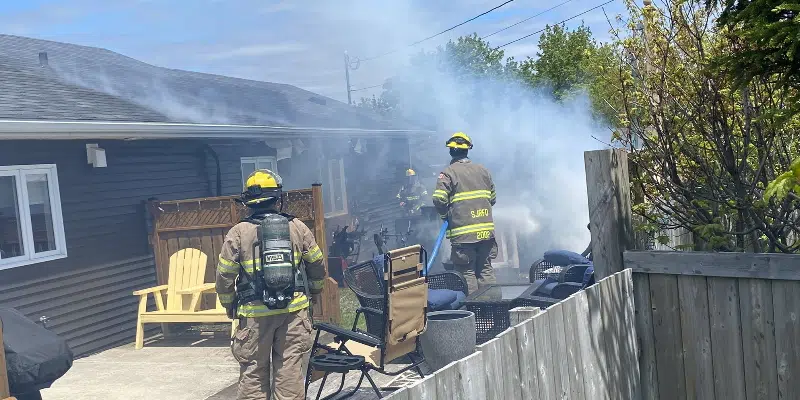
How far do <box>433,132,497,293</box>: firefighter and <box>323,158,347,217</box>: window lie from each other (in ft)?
24.4

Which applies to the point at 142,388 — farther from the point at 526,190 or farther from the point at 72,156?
the point at 526,190

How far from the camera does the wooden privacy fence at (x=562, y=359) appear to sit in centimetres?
287

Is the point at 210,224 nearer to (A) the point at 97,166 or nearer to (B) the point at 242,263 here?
(A) the point at 97,166

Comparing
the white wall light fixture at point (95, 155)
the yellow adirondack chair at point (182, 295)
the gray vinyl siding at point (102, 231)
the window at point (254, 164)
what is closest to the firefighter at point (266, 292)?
the yellow adirondack chair at point (182, 295)

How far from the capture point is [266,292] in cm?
519

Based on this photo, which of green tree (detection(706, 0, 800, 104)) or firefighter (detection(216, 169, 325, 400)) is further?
firefighter (detection(216, 169, 325, 400))

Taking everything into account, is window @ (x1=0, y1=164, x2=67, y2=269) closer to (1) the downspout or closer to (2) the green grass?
(1) the downspout

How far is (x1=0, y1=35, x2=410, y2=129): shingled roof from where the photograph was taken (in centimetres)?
889

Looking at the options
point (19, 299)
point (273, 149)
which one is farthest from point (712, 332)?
point (273, 149)

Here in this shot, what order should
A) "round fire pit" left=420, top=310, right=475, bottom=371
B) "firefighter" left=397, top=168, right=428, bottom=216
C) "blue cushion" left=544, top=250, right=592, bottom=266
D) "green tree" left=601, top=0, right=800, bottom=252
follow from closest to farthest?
"green tree" left=601, top=0, right=800, bottom=252
"round fire pit" left=420, top=310, right=475, bottom=371
"blue cushion" left=544, top=250, right=592, bottom=266
"firefighter" left=397, top=168, right=428, bottom=216

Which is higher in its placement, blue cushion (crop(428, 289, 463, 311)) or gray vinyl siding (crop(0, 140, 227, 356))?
gray vinyl siding (crop(0, 140, 227, 356))

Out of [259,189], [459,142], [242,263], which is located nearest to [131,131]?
[459,142]

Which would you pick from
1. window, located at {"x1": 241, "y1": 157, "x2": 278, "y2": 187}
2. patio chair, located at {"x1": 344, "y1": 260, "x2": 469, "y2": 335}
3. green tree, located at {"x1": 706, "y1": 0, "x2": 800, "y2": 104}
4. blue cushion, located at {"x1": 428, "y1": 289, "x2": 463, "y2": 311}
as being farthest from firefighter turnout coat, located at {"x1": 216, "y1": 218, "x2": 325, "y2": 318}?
window, located at {"x1": 241, "y1": 157, "x2": 278, "y2": 187}

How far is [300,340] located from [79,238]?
4672mm
